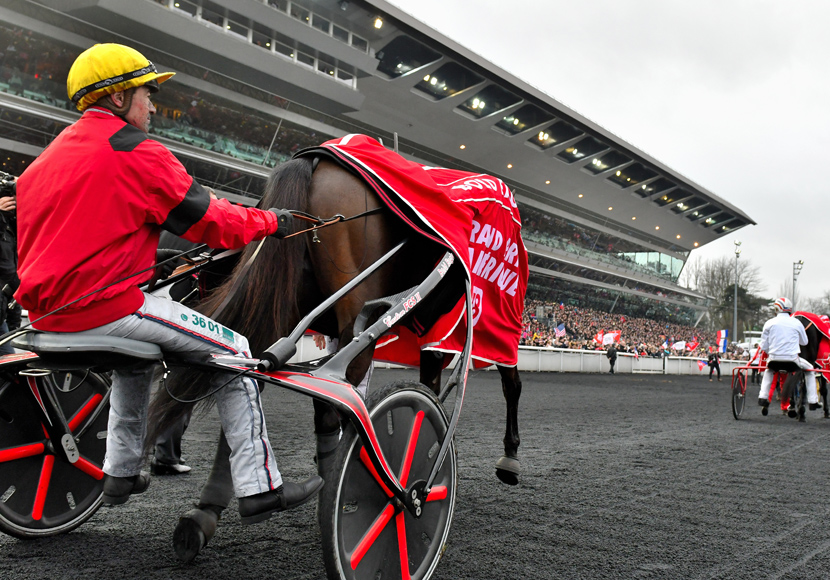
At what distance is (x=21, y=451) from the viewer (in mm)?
2727

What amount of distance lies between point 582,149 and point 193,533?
129 feet

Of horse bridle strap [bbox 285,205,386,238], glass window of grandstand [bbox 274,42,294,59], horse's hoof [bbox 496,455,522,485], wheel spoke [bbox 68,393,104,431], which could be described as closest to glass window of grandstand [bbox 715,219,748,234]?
glass window of grandstand [bbox 274,42,294,59]

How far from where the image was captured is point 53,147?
1950 mm

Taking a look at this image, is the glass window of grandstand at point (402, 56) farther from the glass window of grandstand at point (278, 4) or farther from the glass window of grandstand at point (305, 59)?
the glass window of grandstand at point (278, 4)

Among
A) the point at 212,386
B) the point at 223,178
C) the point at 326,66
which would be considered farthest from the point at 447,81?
the point at 212,386

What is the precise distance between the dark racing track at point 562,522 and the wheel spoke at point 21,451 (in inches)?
14.6

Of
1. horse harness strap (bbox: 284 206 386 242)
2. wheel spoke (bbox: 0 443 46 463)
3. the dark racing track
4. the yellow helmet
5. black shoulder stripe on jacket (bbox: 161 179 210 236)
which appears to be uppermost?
the yellow helmet

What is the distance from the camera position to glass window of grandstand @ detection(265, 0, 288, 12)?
67.3ft

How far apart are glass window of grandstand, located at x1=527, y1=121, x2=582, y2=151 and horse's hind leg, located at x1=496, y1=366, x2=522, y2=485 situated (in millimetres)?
32591

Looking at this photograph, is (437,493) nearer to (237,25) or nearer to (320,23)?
(237,25)

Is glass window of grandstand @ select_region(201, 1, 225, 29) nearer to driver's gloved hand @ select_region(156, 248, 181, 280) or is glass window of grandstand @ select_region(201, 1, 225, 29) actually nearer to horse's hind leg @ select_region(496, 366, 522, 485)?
horse's hind leg @ select_region(496, 366, 522, 485)

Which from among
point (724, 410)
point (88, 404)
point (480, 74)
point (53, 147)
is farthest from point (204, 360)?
point (480, 74)

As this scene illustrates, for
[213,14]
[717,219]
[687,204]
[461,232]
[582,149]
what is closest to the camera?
[461,232]

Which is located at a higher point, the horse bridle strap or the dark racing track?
the horse bridle strap
